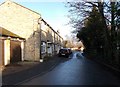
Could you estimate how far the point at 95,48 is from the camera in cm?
4391

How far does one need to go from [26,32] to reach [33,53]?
2.80 meters

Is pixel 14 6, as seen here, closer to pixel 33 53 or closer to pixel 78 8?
pixel 33 53

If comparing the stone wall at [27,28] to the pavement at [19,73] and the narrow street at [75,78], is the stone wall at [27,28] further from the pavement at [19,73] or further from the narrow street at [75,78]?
the narrow street at [75,78]

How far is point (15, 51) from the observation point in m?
31.1

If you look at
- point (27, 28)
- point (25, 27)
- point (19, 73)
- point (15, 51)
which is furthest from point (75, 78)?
point (25, 27)

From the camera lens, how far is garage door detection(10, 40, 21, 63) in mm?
29442

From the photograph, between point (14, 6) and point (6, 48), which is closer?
point (6, 48)

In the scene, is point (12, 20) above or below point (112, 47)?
above

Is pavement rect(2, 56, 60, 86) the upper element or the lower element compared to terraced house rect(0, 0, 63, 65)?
lower

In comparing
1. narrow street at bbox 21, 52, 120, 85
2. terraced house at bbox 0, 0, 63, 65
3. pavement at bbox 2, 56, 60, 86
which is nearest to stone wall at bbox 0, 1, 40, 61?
terraced house at bbox 0, 0, 63, 65

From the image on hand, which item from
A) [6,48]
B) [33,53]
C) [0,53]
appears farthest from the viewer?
[33,53]

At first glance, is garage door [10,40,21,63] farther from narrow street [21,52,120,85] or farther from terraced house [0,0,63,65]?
narrow street [21,52,120,85]

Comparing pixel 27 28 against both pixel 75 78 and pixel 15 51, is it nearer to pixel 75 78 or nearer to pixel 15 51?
pixel 15 51

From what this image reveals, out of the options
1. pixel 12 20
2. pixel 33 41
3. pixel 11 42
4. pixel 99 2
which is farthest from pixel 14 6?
pixel 99 2
